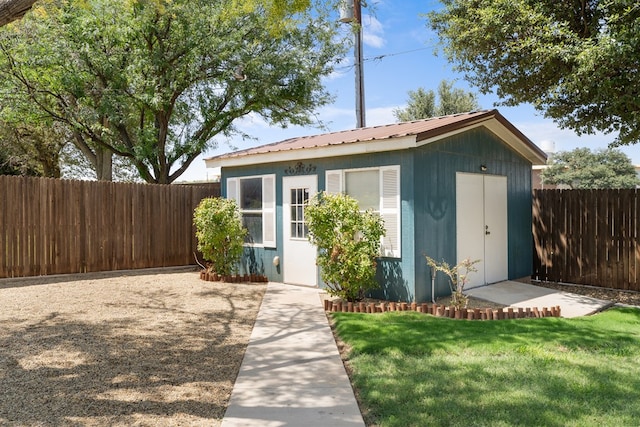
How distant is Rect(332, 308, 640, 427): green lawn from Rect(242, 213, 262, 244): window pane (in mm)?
3881

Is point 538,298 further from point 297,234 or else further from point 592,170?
point 592,170

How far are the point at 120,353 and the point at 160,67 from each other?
10.1 metres

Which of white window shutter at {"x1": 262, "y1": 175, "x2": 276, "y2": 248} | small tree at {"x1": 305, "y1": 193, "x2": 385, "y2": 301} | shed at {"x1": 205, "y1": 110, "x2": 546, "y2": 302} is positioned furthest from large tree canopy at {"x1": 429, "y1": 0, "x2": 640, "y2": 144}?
white window shutter at {"x1": 262, "y1": 175, "x2": 276, "y2": 248}

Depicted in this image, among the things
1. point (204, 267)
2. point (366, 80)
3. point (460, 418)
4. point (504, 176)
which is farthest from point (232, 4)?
point (460, 418)

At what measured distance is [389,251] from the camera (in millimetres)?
7059

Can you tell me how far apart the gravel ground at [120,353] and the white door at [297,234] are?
31.4 inches

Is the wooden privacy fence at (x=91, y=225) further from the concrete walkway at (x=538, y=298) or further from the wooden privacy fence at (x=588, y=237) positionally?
the wooden privacy fence at (x=588, y=237)

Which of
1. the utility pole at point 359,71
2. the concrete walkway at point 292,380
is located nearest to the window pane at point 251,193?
the concrete walkway at point 292,380

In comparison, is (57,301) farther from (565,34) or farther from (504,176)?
(565,34)

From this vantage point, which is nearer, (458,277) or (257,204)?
(458,277)

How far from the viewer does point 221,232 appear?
9031mm

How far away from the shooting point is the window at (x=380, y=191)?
6974 mm

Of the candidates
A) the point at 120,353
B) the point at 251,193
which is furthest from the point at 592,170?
the point at 120,353

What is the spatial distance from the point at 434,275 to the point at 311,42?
1056 centimetres
